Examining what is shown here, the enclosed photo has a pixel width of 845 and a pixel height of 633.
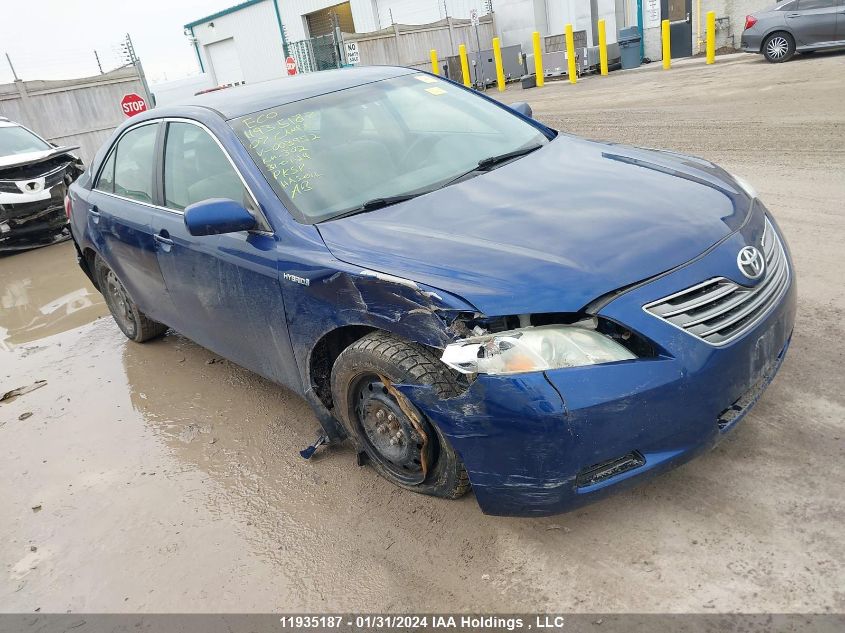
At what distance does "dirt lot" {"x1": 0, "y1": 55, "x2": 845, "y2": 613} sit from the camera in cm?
235

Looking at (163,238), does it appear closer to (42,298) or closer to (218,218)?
(218,218)

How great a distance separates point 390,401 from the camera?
9.15 ft

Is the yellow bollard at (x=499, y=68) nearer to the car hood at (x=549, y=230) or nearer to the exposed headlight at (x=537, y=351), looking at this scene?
the car hood at (x=549, y=230)

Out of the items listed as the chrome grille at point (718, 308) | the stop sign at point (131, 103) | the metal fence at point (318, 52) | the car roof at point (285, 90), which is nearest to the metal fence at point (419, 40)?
the metal fence at point (318, 52)

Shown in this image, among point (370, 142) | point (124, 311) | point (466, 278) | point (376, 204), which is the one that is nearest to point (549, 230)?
point (466, 278)

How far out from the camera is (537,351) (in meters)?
2.26

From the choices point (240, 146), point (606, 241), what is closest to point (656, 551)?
point (606, 241)

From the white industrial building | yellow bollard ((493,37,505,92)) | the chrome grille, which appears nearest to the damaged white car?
the chrome grille

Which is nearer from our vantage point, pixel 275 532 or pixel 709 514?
pixel 709 514

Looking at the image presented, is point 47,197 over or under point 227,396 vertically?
over

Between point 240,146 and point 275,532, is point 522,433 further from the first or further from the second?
point 240,146

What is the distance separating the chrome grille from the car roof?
2345 mm

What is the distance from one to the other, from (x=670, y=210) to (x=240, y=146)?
6.74 feet

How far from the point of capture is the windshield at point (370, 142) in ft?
10.5
